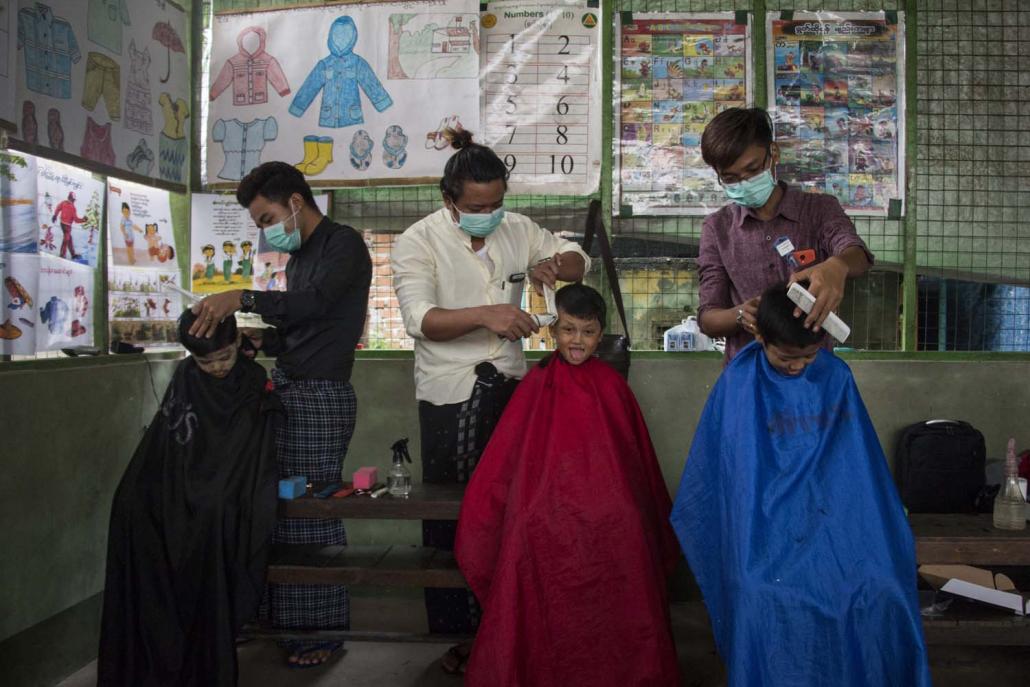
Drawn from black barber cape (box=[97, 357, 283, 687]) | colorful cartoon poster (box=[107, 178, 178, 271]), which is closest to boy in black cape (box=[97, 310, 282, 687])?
black barber cape (box=[97, 357, 283, 687])

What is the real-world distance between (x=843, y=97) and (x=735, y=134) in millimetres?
1597

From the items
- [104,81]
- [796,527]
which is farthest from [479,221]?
[104,81]

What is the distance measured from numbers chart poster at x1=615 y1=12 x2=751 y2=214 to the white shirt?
1.15 metres

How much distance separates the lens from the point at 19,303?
2594mm

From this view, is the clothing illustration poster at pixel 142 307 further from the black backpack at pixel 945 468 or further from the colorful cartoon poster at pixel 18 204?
the black backpack at pixel 945 468

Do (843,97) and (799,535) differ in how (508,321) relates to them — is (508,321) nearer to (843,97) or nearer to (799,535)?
(799,535)

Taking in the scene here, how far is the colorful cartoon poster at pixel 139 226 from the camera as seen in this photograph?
3.15m

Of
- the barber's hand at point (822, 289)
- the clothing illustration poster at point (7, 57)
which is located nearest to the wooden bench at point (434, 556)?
the barber's hand at point (822, 289)

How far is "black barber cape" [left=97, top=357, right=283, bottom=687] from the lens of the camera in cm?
221

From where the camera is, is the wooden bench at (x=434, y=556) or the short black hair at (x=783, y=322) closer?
the short black hair at (x=783, y=322)

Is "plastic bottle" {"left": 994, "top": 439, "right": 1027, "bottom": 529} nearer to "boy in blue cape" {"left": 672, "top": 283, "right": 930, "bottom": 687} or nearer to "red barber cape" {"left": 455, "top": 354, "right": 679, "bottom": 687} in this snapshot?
"boy in blue cape" {"left": 672, "top": 283, "right": 930, "bottom": 687}

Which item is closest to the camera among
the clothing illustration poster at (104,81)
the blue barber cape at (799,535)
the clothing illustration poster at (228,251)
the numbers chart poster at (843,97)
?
the blue barber cape at (799,535)

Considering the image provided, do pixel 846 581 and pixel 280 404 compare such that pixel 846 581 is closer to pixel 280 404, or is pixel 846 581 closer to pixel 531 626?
pixel 531 626

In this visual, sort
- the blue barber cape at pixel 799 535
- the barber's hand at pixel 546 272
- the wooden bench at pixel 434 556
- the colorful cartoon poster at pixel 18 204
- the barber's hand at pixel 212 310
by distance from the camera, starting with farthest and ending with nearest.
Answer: the colorful cartoon poster at pixel 18 204, the barber's hand at pixel 546 272, the barber's hand at pixel 212 310, the wooden bench at pixel 434 556, the blue barber cape at pixel 799 535
